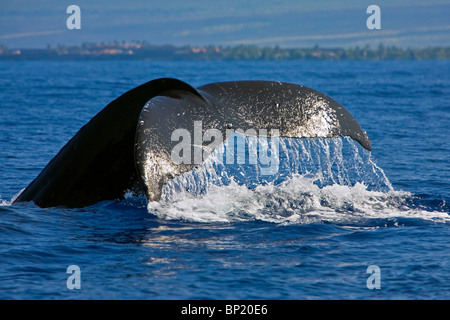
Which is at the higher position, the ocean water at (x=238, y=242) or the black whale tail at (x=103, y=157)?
the black whale tail at (x=103, y=157)

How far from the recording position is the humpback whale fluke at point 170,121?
696 cm

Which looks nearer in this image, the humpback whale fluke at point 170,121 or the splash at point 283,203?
the humpback whale fluke at point 170,121

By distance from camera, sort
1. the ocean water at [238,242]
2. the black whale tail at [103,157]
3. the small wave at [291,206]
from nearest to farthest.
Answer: the ocean water at [238,242] < the black whale tail at [103,157] < the small wave at [291,206]

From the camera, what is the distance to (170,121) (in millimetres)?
6562

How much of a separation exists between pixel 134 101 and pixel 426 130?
14.6 meters

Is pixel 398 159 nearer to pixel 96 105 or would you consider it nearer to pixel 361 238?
pixel 361 238

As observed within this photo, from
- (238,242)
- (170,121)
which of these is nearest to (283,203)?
(238,242)

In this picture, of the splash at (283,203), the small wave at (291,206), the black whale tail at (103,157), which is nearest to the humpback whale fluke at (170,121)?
the black whale tail at (103,157)

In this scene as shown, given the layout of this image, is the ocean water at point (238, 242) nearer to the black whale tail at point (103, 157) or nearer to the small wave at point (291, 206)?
the small wave at point (291, 206)

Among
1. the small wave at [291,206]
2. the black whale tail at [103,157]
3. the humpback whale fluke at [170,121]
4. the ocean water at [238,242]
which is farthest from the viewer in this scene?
the small wave at [291,206]

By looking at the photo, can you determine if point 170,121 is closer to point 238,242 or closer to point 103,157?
point 103,157

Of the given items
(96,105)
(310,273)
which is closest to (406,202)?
(310,273)

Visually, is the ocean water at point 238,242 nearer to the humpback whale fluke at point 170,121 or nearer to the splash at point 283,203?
the splash at point 283,203
